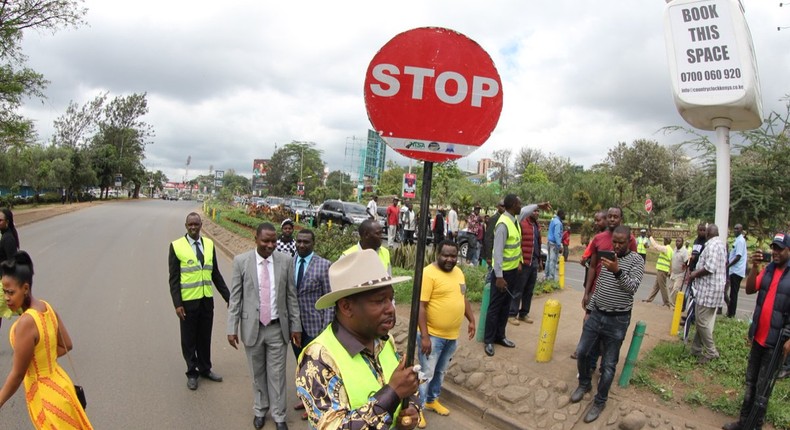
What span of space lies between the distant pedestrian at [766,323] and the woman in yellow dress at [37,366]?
5.03 m

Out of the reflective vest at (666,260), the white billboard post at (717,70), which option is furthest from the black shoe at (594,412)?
the reflective vest at (666,260)

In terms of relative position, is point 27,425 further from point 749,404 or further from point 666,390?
point 749,404

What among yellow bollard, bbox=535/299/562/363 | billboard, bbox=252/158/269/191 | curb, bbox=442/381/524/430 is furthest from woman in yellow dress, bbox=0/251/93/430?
billboard, bbox=252/158/269/191

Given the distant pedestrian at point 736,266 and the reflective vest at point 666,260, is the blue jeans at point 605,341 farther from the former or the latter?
the distant pedestrian at point 736,266

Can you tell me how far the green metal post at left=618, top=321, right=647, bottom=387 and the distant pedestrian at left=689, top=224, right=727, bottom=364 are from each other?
110cm

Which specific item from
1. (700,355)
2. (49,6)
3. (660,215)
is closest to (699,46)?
(700,355)

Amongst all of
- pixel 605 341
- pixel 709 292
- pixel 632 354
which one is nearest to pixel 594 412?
pixel 605 341

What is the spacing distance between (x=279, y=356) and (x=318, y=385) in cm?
255

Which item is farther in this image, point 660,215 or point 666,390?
point 660,215

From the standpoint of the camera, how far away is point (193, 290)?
4.60m

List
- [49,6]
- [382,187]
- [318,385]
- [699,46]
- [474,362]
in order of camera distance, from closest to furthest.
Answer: [318,385], [474,362], [699,46], [49,6], [382,187]

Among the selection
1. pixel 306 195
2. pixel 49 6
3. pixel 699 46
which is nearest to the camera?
pixel 699 46

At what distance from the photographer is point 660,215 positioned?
28.7 metres

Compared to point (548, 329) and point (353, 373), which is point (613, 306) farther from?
point (353, 373)
